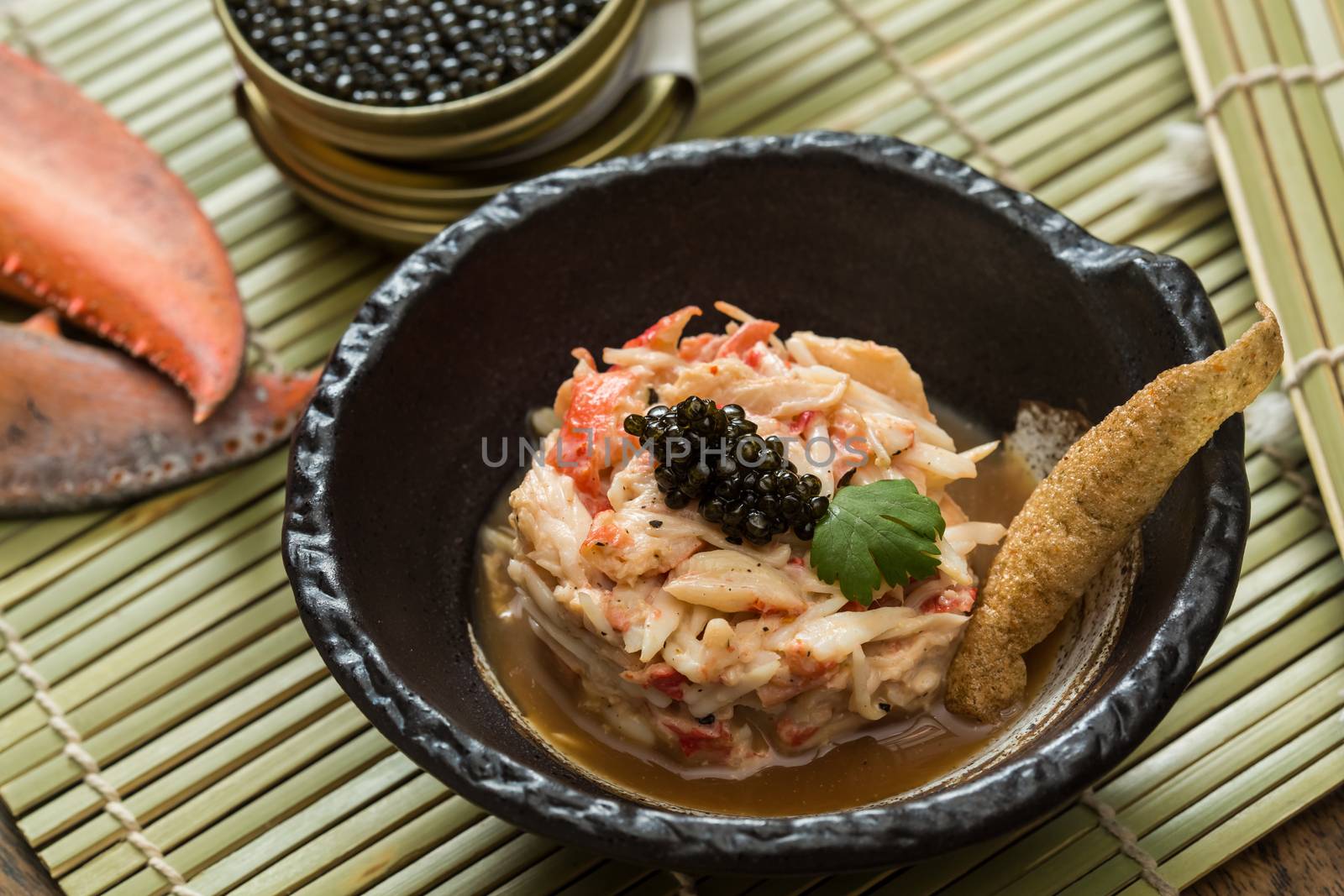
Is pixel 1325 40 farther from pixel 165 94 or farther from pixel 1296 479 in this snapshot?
pixel 165 94

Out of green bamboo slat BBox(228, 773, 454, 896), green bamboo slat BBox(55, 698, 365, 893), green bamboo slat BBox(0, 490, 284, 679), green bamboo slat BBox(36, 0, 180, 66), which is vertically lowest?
green bamboo slat BBox(228, 773, 454, 896)

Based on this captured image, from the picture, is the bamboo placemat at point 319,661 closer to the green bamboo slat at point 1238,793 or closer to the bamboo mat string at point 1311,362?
the green bamboo slat at point 1238,793

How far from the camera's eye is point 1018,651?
9.01 feet

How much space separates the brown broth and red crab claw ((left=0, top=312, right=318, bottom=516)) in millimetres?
1150

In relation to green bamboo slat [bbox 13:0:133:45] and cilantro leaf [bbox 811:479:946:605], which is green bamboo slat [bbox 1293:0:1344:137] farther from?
green bamboo slat [bbox 13:0:133:45]

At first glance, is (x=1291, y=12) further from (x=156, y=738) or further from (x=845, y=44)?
(x=156, y=738)

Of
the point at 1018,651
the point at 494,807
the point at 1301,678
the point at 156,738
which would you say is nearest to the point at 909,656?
the point at 1018,651

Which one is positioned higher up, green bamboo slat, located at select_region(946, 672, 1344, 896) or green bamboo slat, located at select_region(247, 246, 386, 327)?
green bamboo slat, located at select_region(247, 246, 386, 327)

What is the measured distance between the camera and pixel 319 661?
133 inches

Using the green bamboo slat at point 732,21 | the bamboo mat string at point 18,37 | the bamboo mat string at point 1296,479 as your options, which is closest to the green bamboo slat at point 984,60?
the green bamboo slat at point 732,21

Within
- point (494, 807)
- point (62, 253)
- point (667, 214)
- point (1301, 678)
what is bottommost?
point (1301, 678)

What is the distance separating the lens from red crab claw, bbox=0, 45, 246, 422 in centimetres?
377

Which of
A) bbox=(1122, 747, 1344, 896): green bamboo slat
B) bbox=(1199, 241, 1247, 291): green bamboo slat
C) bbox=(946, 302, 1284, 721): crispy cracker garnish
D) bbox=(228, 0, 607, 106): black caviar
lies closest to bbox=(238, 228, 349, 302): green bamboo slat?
bbox=(228, 0, 607, 106): black caviar

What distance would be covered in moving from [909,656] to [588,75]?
1.96m
